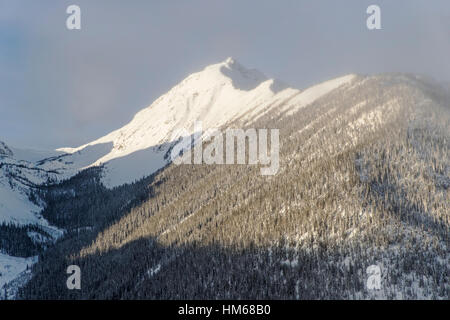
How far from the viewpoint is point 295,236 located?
148 metres

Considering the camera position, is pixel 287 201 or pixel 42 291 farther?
pixel 42 291

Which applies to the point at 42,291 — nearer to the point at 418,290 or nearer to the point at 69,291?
the point at 69,291

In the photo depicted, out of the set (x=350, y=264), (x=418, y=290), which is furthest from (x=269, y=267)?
(x=418, y=290)

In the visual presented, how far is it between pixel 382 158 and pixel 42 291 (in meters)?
162

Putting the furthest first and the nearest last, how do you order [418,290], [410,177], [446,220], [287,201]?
[287,201] < [410,177] < [446,220] < [418,290]

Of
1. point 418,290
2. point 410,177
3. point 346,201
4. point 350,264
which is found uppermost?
point 410,177

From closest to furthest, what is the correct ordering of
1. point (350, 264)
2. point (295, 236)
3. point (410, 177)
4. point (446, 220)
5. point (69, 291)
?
1. point (350, 264)
2. point (446, 220)
3. point (295, 236)
4. point (410, 177)
5. point (69, 291)

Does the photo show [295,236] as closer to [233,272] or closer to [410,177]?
[233,272]

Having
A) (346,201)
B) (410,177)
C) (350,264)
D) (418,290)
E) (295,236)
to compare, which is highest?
(410,177)

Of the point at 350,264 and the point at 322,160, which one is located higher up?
the point at 322,160

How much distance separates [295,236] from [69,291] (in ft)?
353

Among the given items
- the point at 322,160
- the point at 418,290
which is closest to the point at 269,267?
the point at 418,290

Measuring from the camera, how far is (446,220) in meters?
137

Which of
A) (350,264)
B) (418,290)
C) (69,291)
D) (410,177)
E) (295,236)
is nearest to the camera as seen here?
(418,290)
